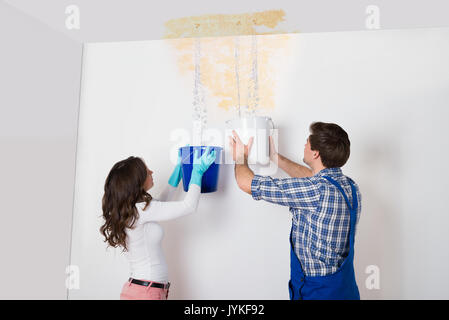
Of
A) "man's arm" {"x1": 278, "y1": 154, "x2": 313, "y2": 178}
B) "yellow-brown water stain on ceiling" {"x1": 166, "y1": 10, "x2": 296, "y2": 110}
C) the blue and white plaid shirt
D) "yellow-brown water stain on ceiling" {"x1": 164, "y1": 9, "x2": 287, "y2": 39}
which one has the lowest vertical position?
the blue and white plaid shirt

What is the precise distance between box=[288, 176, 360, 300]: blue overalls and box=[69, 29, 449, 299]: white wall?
1.32ft

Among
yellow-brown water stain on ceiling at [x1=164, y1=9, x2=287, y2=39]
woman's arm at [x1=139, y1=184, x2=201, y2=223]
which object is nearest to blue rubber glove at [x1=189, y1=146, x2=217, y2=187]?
woman's arm at [x1=139, y1=184, x2=201, y2=223]

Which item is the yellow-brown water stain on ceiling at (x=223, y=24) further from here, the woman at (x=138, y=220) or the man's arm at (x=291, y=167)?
the woman at (x=138, y=220)

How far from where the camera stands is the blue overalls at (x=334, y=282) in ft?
4.10

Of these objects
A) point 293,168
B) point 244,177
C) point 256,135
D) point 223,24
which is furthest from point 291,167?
point 223,24

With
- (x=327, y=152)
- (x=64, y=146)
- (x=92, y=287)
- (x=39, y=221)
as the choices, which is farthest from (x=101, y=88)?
(x=327, y=152)

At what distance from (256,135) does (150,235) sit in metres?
0.61

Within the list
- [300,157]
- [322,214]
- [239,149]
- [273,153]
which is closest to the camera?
[322,214]

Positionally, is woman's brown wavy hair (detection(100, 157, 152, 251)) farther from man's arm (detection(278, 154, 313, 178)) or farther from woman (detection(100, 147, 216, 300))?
man's arm (detection(278, 154, 313, 178))

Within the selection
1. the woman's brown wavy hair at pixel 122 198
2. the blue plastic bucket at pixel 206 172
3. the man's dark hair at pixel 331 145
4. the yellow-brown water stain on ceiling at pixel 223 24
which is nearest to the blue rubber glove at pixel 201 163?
the blue plastic bucket at pixel 206 172

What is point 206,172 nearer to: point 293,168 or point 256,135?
point 256,135

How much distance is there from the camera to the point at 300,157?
174 centimetres

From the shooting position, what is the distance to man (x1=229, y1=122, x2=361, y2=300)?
1231 millimetres
